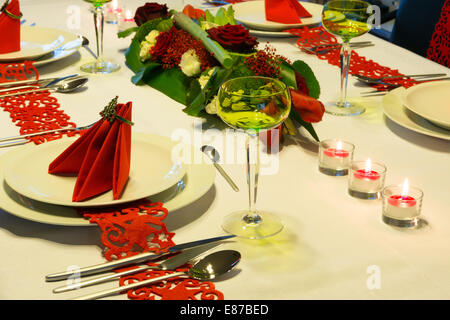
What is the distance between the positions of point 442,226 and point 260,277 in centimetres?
31

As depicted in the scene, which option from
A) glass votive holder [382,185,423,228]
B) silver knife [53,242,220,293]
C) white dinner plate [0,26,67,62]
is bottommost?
silver knife [53,242,220,293]

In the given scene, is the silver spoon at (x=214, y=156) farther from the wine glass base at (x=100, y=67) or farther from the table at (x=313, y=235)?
the wine glass base at (x=100, y=67)

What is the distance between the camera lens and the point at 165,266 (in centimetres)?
75

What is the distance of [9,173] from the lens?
0.87 m

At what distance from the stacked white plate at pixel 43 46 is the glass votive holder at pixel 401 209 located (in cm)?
104

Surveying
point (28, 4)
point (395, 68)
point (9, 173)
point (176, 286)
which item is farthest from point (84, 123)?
point (28, 4)

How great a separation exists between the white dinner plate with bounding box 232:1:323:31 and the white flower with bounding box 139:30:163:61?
1.41 ft

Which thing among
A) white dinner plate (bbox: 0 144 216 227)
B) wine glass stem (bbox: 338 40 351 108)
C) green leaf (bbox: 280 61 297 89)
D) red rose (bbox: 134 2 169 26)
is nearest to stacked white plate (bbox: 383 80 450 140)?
wine glass stem (bbox: 338 40 351 108)

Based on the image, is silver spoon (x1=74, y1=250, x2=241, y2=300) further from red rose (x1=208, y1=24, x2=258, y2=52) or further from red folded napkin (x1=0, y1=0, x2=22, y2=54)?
red folded napkin (x1=0, y1=0, x2=22, y2=54)

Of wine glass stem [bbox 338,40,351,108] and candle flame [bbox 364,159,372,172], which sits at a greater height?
wine glass stem [bbox 338,40,351,108]

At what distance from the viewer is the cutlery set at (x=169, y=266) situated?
0.70 m

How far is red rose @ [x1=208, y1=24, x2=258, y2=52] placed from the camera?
1.27 m

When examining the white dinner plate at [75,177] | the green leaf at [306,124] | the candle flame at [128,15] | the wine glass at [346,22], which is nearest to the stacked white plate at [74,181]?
the white dinner plate at [75,177]
